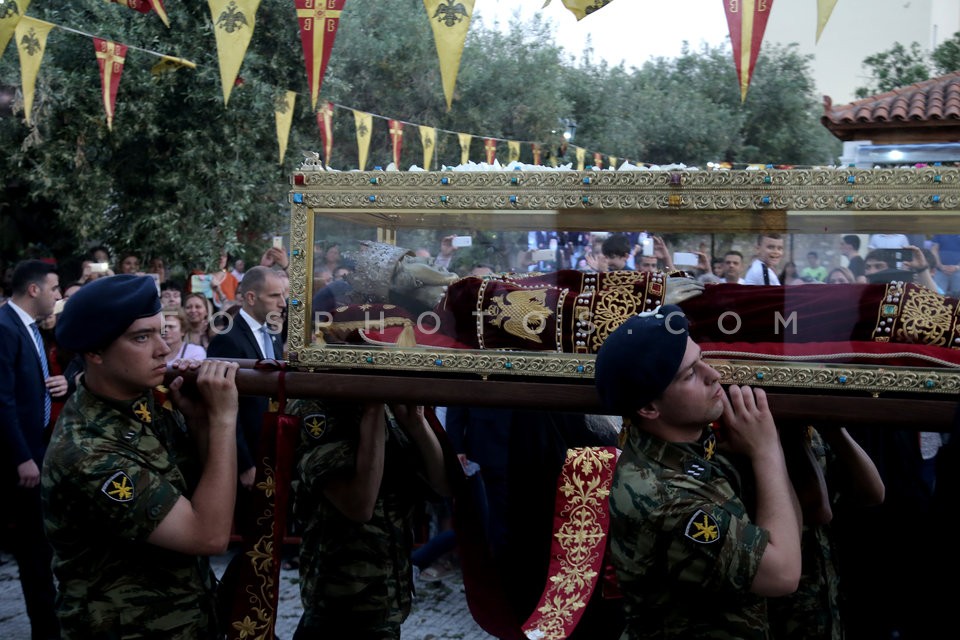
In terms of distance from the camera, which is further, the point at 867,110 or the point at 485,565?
the point at 867,110

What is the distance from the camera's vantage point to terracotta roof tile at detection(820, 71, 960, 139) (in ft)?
31.6

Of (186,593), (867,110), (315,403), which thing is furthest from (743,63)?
(867,110)

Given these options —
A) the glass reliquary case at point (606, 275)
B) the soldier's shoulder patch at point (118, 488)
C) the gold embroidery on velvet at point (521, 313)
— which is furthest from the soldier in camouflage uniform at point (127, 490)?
the gold embroidery on velvet at point (521, 313)

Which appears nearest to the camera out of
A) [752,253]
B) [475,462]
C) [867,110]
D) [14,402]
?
[752,253]

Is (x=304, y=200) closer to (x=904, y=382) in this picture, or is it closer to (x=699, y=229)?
(x=699, y=229)

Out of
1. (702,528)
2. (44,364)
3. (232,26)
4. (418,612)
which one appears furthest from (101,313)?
(418,612)

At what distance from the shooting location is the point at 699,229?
295 centimetres

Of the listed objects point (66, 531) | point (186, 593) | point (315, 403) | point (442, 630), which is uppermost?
point (315, 403)

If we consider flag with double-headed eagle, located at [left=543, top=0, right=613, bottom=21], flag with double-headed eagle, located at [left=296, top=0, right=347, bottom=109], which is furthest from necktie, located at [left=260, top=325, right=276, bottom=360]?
flag with double-headed eagle, located at [left=543, top=0, right=613, bottom=21]

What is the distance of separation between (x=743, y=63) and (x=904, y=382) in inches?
95.6

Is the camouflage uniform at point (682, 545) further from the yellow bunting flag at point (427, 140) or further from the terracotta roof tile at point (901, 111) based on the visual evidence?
the yellow bunting flag at point (427, 140)

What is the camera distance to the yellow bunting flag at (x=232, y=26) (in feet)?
15.4

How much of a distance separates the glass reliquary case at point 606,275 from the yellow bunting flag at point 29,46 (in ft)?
16.8

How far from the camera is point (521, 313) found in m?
2.80
